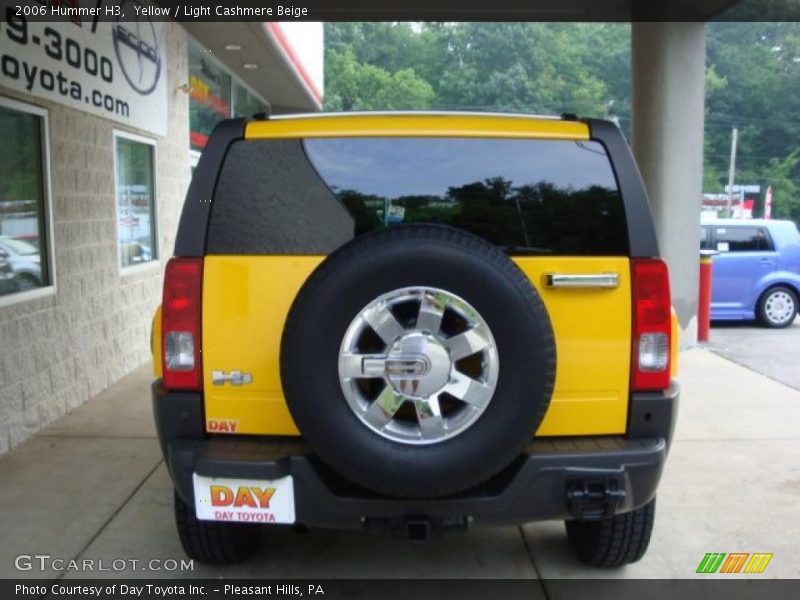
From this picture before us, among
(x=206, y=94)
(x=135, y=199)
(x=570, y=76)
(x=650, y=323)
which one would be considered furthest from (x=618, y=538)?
(x=570, y=76)

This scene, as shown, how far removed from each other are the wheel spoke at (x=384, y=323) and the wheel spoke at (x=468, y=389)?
0.23m

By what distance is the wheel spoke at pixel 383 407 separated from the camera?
105 inches

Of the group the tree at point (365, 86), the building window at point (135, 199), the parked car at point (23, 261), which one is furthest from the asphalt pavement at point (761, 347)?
the tree at point (365, 86)

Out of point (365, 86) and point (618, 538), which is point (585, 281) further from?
point (365, 86)

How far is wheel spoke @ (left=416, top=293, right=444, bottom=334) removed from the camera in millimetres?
2631

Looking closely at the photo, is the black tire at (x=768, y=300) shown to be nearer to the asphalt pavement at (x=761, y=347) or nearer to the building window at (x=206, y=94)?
the asphalt pavement at (x=761, y=347)

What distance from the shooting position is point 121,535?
3.84 metres

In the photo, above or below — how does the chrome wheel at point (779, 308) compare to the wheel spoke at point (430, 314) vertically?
below

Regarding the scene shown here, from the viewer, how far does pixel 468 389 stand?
2.66 m

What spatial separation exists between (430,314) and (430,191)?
0.59 meters

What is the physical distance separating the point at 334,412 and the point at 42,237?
4.04 meters

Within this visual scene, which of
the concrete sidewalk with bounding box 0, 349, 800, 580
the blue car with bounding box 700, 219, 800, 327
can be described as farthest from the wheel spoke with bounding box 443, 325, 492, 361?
the blue car with bounding box 700, 219, 800, 327

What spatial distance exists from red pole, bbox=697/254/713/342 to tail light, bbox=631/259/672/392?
7.30 m

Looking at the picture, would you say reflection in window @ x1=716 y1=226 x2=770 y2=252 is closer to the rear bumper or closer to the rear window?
the rear window
